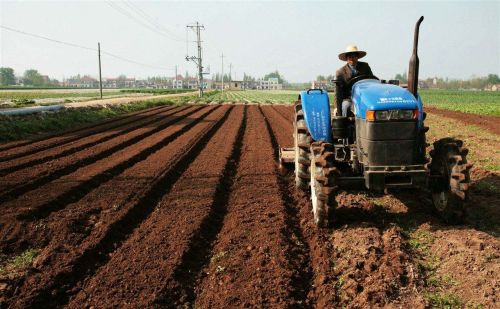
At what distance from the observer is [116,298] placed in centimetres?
346

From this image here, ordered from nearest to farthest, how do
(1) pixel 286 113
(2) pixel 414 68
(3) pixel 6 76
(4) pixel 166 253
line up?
(4) pixel 166 253
(2) pixel 414 68
(1) pixel 286 113
(3) pixel 6 76

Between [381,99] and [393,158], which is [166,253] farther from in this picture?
[381,99]

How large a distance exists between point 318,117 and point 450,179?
1866 millimetres

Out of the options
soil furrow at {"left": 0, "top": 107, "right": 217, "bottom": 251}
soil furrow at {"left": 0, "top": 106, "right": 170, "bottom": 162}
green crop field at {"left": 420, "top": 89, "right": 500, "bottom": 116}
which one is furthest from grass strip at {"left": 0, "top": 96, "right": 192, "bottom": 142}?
green crop field at {"left": 420, "top": 89, "right": 500, "bottom": 116}

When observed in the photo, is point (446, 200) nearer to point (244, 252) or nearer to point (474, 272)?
point (474, 272)

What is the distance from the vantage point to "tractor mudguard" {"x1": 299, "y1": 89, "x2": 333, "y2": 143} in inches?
223

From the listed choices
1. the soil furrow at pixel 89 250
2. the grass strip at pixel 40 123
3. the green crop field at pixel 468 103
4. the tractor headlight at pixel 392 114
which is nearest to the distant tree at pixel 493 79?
the green crop field at pixel 468 103

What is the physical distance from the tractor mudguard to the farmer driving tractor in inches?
8.2

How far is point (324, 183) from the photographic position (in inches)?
182

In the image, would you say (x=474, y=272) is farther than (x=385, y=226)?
No

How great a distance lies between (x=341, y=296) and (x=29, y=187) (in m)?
5.74

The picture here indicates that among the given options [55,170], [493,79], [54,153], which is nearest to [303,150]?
[55,170]

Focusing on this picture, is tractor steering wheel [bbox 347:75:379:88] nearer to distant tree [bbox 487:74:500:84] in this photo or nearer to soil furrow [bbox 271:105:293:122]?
soil furrow [bbox 271:105:293:122]

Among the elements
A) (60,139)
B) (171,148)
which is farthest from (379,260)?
(60,139)
